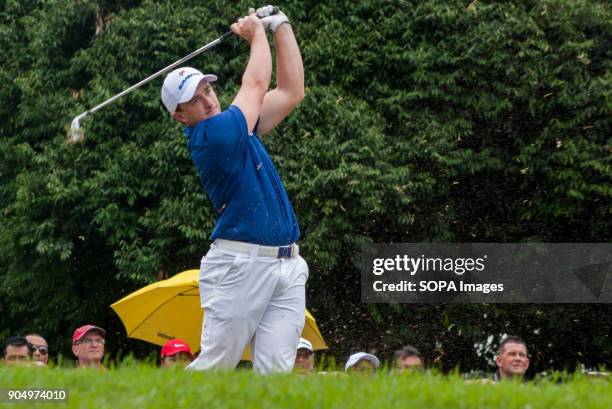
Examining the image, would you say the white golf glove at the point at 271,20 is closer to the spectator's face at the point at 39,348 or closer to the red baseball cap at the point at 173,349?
the red baseball cap at the point at 173,349

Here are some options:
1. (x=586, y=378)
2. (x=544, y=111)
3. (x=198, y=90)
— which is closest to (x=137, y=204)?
(x=544, y=111)

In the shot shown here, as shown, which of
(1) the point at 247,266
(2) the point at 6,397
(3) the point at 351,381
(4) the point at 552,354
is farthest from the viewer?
(4) the point at 552,354

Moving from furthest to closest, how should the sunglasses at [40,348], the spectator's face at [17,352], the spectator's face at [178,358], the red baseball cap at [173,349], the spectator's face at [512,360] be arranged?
the sunglasses at [40,348]
the red baseball cap at [173,349]
the spectator's face at [17,352]
the spectator's face at [178,358]
the spectator's face at [512,360]

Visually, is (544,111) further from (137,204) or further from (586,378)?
(586,378)

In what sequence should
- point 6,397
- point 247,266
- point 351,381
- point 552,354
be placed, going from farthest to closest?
point 552,354 < point 247,266 < point 351,381 < point 6,397

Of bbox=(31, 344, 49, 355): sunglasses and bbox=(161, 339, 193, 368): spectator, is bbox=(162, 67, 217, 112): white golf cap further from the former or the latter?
bbox=(31, 344, 49, 355): sunglasses

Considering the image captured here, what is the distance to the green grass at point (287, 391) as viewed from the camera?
530 cm

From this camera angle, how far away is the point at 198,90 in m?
7.09

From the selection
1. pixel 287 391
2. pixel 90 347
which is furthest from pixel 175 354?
pixel 287 391

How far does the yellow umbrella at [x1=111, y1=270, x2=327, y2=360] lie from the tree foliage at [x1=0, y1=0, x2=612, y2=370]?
16.7 ft

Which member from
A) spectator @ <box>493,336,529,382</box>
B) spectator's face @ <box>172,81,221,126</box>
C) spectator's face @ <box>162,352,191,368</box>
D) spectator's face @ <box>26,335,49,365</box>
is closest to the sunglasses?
spectator's face @ <box>26,335,49,365</box>

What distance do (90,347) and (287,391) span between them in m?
5.96

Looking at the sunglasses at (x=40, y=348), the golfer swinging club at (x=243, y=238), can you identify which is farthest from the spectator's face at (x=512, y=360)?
the sunglasses at (x=40, y=348)

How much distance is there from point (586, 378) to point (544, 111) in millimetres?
13901
